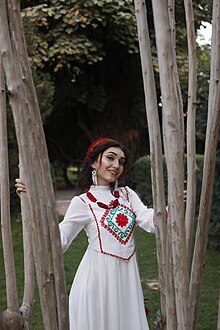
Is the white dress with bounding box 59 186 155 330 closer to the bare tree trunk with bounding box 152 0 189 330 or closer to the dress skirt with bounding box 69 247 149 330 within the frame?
the dress skirt with bounding box 69 247 149 330

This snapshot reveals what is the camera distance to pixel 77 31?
24.5 ft

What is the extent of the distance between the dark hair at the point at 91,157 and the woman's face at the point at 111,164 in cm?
2

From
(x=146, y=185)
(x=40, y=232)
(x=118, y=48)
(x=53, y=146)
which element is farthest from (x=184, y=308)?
(x=53, y=146)

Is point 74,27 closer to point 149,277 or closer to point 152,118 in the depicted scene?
point 149,277

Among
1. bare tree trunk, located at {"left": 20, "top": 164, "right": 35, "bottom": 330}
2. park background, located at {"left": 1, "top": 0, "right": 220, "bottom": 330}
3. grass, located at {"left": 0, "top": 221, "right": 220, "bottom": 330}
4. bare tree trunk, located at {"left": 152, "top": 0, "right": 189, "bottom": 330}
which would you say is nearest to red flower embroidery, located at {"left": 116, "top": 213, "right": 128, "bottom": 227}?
bare tree trunk, located at {"left": 20, "top": 164, "right": 35, "bottom": 330}

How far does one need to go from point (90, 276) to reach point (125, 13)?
20.3ft

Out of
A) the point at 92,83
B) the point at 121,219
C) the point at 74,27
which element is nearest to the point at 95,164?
the point at 121,219

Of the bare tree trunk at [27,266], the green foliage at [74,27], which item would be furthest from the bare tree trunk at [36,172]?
the green foliage at [74,27]

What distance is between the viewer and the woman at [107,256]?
1764 mm

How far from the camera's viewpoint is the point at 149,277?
401 cm

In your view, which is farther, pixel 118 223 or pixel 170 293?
pixel 118 223

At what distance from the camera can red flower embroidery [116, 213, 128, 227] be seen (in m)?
1.80

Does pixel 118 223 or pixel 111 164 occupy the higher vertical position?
pixel 111 164

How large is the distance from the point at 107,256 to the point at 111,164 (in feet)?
1.09
